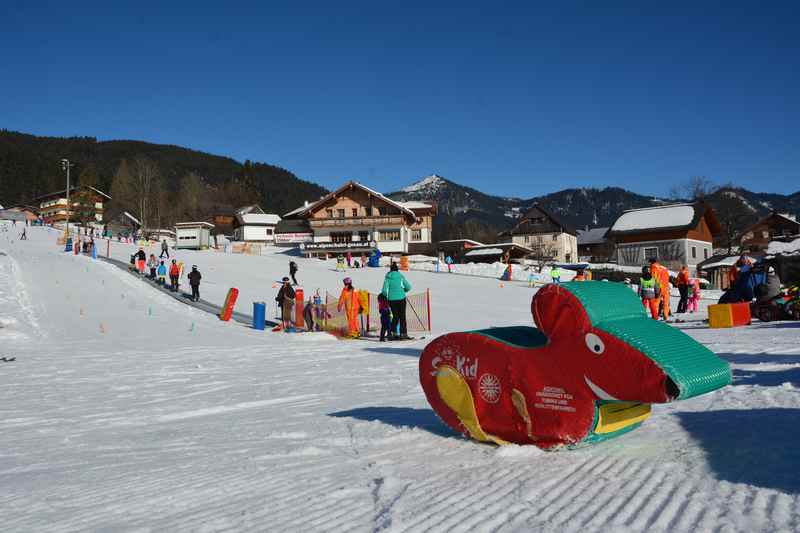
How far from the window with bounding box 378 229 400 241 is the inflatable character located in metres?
56.0

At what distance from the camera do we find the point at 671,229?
5109 cm

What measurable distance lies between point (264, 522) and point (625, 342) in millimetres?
2270

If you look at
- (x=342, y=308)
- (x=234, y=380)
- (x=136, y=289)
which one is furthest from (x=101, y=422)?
(x=136, y=289)

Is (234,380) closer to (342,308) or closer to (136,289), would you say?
(342,308)

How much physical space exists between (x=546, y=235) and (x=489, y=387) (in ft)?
260

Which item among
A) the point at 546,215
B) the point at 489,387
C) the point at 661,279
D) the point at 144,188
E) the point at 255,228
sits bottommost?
the point at 489,387

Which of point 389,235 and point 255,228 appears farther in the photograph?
point 255,228

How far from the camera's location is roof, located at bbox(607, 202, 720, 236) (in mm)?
51053

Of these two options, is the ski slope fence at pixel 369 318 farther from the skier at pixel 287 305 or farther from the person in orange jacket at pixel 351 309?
the skier at pixel 287 305

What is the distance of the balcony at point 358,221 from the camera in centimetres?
5975

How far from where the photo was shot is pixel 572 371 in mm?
3785

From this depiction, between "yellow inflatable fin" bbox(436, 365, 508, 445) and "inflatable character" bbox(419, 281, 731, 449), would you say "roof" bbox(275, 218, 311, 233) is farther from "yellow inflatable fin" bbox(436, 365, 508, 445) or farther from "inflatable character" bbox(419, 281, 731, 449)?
"inflatable character" bbox(419, 281, 731, 449)

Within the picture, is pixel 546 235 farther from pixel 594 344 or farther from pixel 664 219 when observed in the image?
pixel 594 344

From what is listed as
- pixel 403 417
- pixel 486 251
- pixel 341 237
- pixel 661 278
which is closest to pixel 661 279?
pixel 661 278
